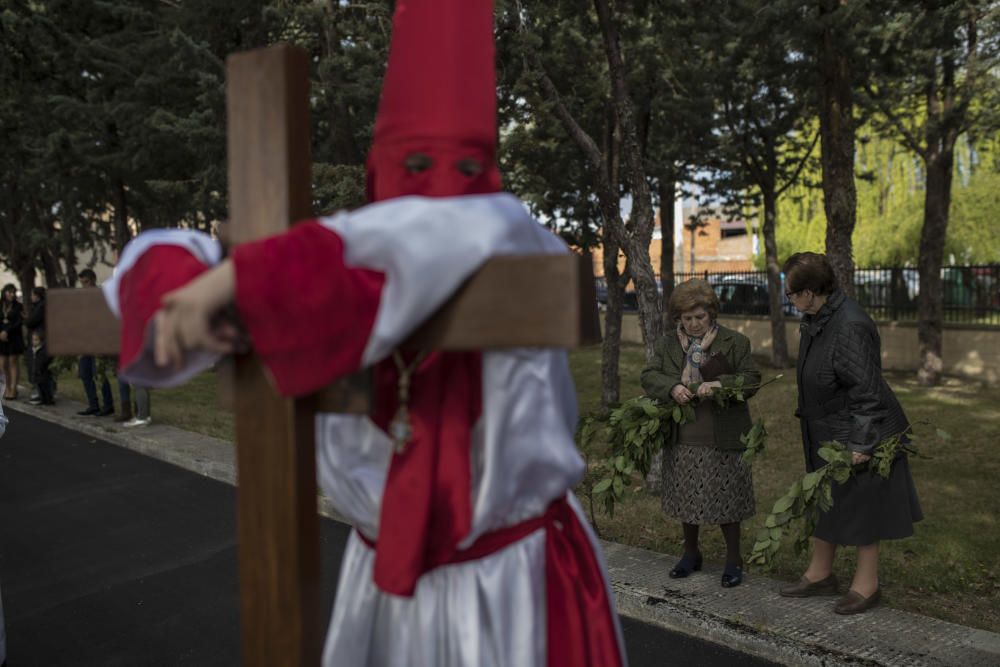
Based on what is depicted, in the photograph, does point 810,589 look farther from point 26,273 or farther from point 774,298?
point 26,273

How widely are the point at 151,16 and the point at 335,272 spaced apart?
46.2ft

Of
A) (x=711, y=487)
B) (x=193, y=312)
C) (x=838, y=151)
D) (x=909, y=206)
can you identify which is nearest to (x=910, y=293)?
Result: (x=838, y=151)

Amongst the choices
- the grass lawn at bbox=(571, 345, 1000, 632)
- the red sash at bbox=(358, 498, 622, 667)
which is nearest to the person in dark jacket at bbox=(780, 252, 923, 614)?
the grass lawn at bbox=(571, 345, 1000, 632)

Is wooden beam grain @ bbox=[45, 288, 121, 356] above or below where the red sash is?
above

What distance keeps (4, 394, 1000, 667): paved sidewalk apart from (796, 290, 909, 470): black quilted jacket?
851 mm

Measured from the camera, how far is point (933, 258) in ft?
45.3

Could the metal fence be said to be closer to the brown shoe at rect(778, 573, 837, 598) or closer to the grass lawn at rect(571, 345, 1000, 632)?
the grass lawn at rect(571, 345, 1000, 632)

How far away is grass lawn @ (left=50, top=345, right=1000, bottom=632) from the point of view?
4832 mm

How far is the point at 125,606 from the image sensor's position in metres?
5.05

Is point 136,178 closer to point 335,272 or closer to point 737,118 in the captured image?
point 737,118

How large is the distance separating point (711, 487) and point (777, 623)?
0.79m

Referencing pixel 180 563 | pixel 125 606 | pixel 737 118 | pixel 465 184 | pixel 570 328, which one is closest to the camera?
pixel 570 328

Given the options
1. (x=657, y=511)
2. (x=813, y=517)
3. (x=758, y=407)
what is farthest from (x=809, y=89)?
(x=813, y=517)

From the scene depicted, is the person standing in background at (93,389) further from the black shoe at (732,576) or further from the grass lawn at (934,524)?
the black shoe at (732,576)
